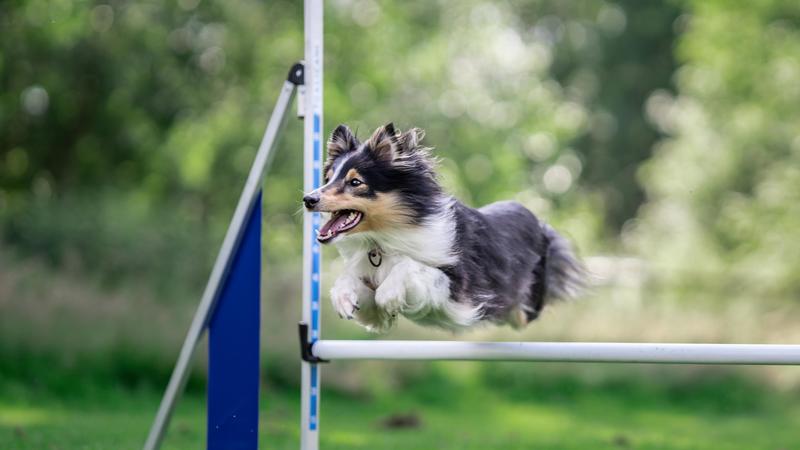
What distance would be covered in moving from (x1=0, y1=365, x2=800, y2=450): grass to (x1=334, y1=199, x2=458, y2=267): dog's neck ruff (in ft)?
8.60

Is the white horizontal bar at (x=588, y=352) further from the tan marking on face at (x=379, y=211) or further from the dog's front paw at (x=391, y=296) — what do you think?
the tan marking on face at (x=379, y=211)

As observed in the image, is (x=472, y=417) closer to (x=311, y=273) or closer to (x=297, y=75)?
(x=311, y=273)

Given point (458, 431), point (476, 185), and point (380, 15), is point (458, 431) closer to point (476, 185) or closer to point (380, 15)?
point (476, 185)

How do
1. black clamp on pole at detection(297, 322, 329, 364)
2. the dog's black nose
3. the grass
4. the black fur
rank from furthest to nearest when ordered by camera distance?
the grass
black clamp on pole at detection(297, 322, 329, 364)
the black fur
the dog's black nose

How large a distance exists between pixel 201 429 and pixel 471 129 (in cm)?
724

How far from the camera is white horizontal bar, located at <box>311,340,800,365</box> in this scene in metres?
3.43

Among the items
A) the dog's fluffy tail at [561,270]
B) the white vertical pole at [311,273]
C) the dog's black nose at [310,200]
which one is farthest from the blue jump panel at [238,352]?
the dog's fluffy tail at [561,270]

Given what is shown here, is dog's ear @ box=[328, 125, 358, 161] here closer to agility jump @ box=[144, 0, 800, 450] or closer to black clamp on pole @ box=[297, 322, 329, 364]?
agility jump @ box=[144, 0, 800, 450]

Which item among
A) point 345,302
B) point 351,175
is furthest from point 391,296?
point 351,175

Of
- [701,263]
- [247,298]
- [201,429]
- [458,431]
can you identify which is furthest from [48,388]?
[701,263]

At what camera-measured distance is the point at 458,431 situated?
7.22 meters

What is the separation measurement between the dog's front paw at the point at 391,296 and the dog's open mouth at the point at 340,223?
25cm

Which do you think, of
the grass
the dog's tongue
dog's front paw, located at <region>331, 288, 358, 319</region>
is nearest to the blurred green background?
the grass

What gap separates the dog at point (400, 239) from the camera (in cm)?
340
